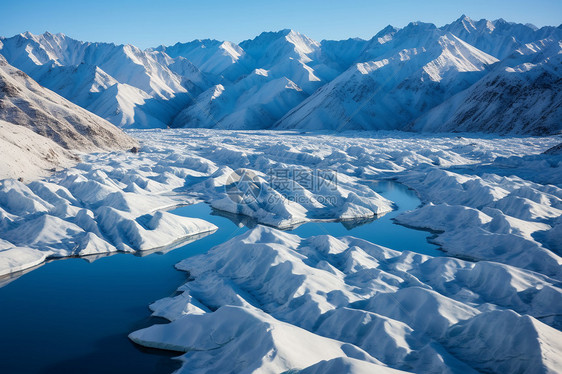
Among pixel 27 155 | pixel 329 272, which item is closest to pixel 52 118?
pixel 27 155

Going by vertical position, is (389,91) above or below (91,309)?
above

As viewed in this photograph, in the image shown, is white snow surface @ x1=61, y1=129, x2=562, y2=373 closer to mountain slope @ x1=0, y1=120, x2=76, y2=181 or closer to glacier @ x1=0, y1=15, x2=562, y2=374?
glacier @ x1=0, y1=15, x2=562, y2=374

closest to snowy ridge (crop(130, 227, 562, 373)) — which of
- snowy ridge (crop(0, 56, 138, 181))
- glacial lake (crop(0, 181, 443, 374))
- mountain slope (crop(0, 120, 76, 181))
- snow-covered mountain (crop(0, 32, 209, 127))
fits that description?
glacial lake (crop(0, 181, 443, 374))

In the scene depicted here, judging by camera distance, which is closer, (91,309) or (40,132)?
(91,309)

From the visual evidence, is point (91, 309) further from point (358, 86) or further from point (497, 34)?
point (497, 34)

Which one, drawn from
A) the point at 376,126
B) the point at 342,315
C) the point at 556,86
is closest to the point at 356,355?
the point at 342,315

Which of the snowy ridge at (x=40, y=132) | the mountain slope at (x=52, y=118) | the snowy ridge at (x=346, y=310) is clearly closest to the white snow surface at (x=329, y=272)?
the snowy ridge at (x=346, y=310)

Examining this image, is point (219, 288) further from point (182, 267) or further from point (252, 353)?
point (252, 353)
